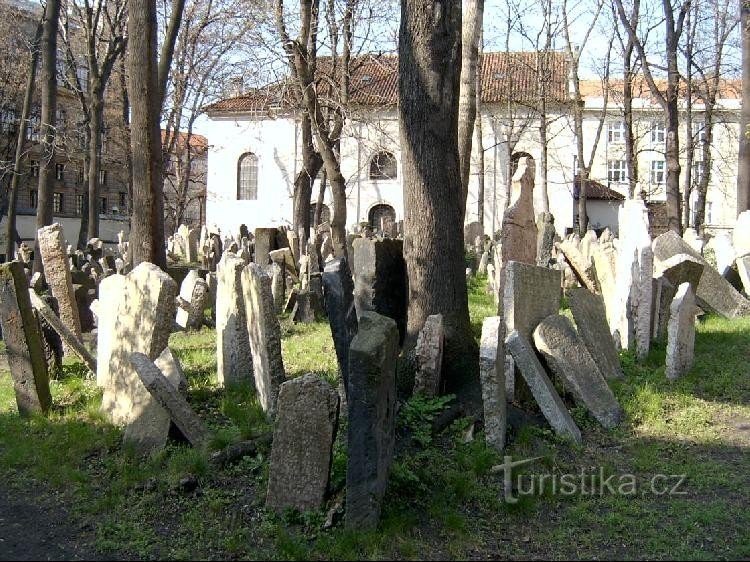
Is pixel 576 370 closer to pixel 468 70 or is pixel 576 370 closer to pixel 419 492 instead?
pixel 419 492

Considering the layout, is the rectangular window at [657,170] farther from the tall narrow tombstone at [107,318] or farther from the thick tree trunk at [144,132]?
Result: the tall narrow tombstone at [107,318]

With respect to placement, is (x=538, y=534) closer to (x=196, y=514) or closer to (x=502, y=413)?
(x=502, y=413)

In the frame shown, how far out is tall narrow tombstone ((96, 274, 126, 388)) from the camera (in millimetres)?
7129

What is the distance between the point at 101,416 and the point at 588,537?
4.32m

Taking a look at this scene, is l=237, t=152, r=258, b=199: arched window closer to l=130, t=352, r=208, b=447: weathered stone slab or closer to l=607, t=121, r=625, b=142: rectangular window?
l=607, t=121, r=625, b=142: rectangular window

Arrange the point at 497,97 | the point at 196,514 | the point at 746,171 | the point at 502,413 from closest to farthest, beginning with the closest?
the point at 196,514
the point at 502,413
the point at 746,171
the point at 497,97

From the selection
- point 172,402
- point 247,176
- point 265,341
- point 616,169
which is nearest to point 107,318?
point 265,341

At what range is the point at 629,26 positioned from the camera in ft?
57.7

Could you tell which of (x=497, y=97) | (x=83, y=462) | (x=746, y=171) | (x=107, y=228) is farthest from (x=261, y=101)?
(x=107, y=228)

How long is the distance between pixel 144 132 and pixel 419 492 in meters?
6.44

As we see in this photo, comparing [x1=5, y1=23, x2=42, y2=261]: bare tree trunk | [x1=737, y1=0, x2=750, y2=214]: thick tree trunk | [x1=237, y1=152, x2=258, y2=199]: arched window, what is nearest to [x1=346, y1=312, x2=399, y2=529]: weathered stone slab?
[x1=737, y1=0, x2=750, y2=214]: thick tree trunk

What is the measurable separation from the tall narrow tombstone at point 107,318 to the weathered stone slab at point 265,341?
1.36 metres

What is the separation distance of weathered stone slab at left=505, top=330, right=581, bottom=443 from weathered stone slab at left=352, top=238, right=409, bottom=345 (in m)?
1.79

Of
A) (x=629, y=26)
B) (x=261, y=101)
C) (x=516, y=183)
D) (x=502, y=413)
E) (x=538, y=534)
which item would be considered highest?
(x=629, y=26)
